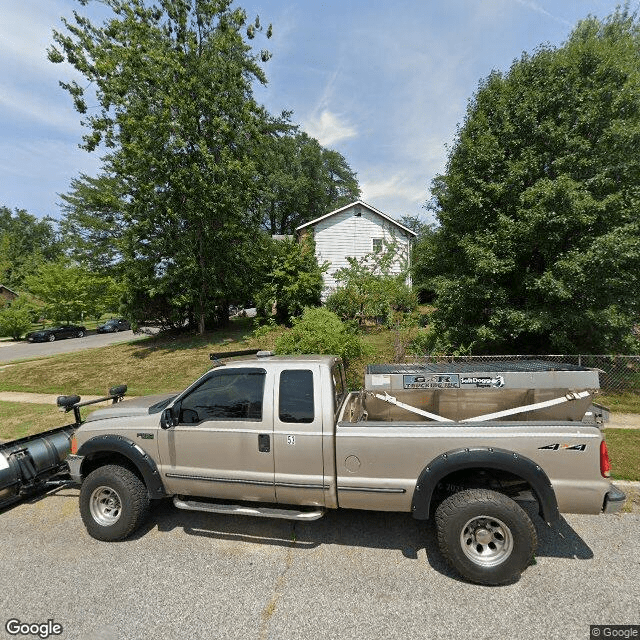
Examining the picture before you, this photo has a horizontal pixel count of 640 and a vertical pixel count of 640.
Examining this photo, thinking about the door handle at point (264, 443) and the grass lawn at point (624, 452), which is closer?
the door handle at point (264, 443)

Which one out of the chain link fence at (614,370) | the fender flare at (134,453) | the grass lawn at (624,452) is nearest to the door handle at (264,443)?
the fender flare at (134,453)

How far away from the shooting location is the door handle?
Answer: 3.48m

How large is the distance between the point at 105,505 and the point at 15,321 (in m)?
33.9

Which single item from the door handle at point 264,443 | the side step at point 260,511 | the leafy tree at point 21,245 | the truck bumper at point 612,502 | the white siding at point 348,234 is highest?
the leafy tree at point 21,245

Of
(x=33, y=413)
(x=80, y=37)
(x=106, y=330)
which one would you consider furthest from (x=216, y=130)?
(x=106, y=330)

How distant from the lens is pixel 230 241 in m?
18.1

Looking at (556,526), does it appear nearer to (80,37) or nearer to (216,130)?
(216,130)

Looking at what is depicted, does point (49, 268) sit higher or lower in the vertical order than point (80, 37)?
lower

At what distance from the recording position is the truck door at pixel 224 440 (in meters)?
3.52

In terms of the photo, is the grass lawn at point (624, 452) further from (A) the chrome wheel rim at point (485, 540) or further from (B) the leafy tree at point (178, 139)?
(B) the leafy tree at point (178, 139)

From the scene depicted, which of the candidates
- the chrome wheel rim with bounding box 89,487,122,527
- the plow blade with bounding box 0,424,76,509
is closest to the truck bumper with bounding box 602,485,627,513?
the chrome wheel rim with bounding box 89,487,122,527

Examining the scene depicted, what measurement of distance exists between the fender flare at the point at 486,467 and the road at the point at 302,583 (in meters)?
0.60

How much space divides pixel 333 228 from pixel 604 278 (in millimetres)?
17206

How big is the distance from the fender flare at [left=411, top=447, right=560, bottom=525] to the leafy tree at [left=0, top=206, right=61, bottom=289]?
66000mm
